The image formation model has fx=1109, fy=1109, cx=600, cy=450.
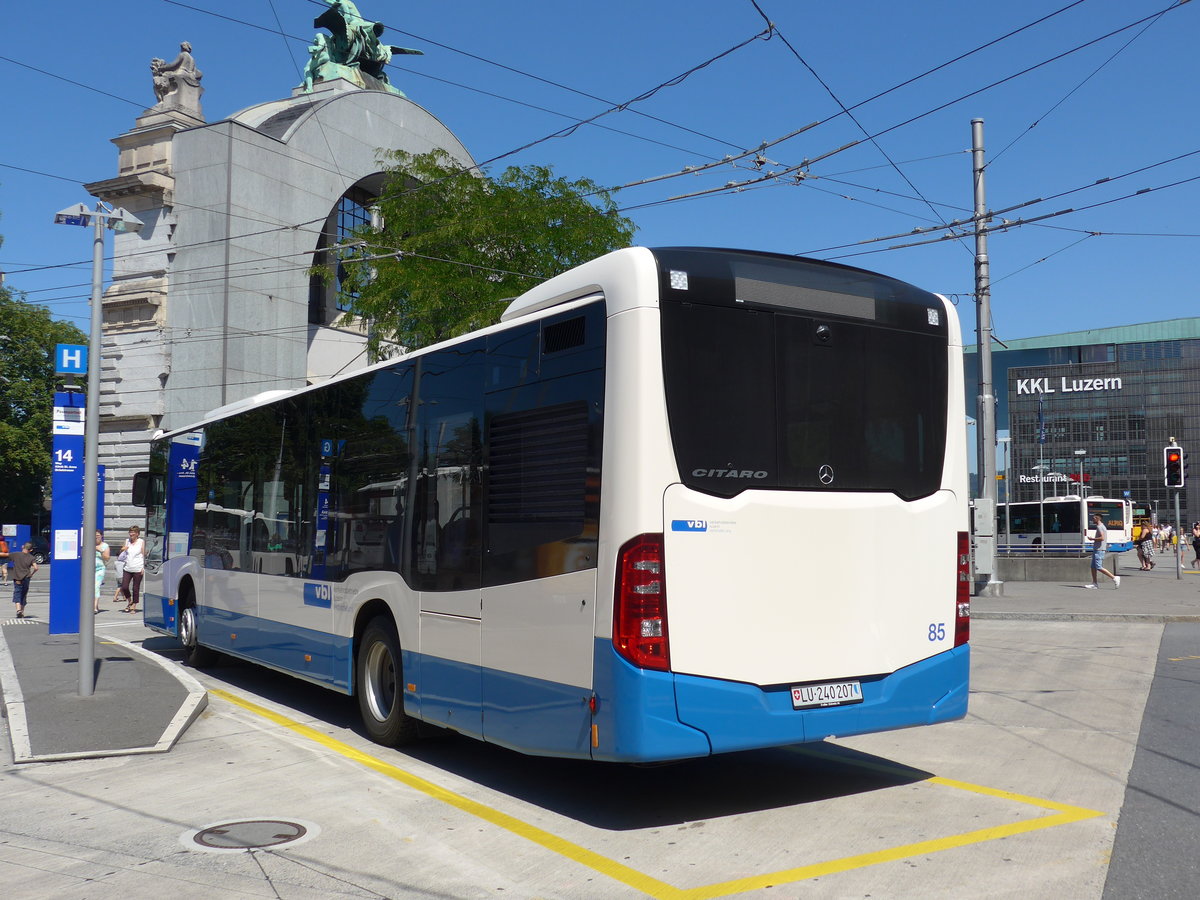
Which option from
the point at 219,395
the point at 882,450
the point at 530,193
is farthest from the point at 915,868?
the point at 219,395

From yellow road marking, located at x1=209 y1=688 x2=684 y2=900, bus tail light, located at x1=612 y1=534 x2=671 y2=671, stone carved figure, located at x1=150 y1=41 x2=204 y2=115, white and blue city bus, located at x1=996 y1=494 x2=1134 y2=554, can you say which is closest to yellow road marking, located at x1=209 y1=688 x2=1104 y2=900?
yellow road marking, located at x1=209 y1=688 x2=684 y2=900

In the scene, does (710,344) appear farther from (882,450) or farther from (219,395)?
(219,395)

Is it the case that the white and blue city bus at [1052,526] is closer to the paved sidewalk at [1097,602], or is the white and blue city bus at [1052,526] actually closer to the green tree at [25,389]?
the paved sidewalk at [1097,602]

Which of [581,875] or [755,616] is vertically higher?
[755,616]

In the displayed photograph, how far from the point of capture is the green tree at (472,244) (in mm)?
25359

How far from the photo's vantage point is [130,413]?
118ft

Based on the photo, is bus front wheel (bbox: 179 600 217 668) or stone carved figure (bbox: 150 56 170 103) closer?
bus front wheel (bbox: 179 600 217 668)

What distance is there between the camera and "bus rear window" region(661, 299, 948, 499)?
6133 millimetres

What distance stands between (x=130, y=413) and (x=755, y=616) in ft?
111

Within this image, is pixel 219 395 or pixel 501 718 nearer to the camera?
pixel 501 718

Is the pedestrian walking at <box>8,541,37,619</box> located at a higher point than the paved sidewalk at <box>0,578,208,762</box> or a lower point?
higher

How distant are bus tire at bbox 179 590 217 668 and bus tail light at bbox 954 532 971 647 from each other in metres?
9.68

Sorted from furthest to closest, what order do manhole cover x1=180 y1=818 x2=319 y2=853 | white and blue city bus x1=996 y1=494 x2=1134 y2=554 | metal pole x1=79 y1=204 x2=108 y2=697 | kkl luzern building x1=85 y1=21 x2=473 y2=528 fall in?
white and blue city bus x1=996 y1=494 x2=1134 y2=554, kkl luzern building x1=85 y1=21 x2=473 y2=528, metal pole x1=79 y1=204 x2=108 y2=697, manhole cover x1=180 y1=818 x2=319 y2=853

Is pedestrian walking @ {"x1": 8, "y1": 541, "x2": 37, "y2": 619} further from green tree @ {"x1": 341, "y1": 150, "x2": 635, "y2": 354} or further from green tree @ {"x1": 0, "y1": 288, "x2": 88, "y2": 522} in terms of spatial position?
green tree @ {"x1": 0, "y1": 288, "x2": 88, "y2": 522}
